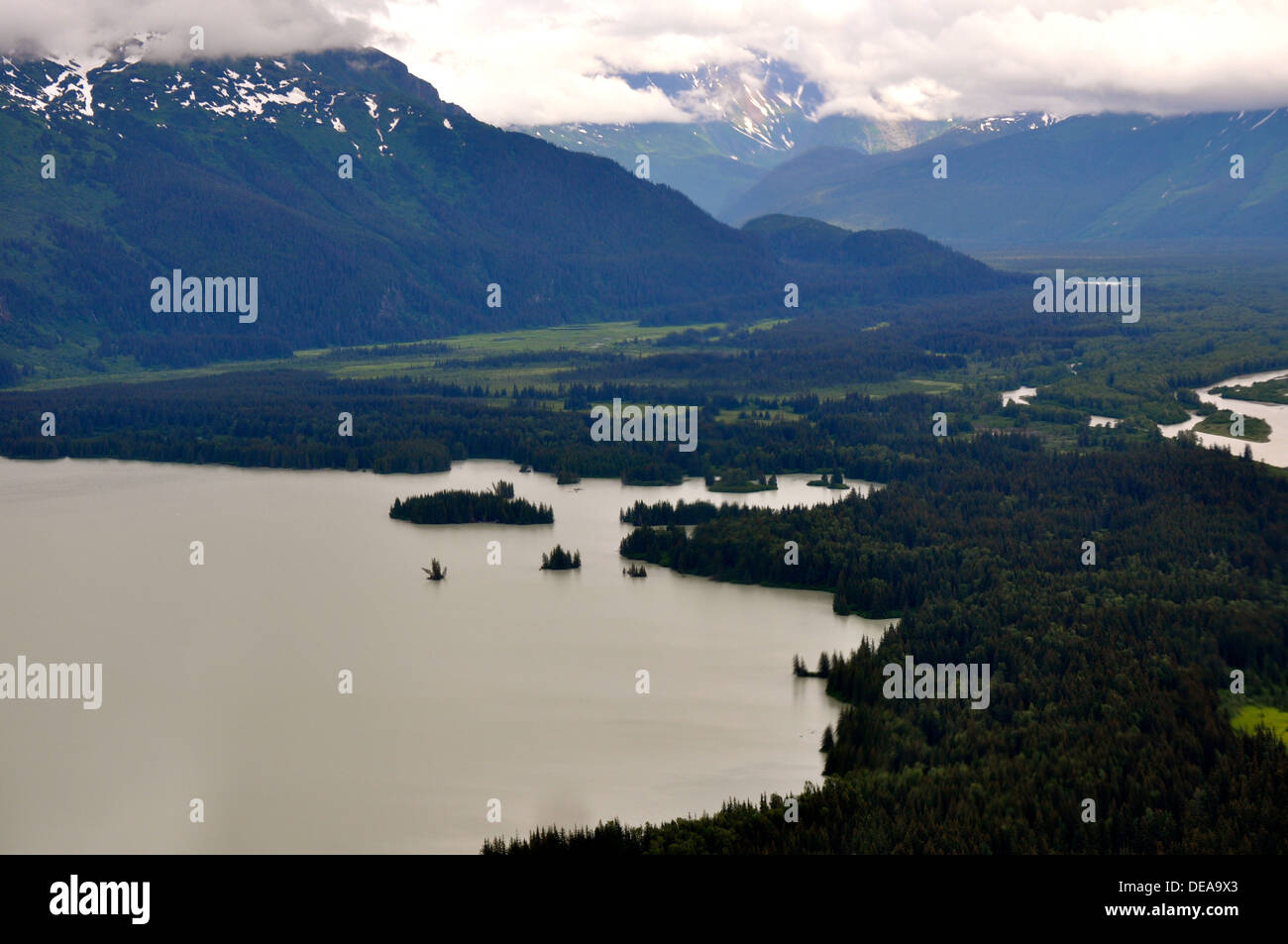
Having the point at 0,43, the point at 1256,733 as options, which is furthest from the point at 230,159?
the point at 1256,733

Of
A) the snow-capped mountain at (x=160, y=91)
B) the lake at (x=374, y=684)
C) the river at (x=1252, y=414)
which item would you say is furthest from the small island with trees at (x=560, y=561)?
the snow-capped mountain at (x=160, y=91)

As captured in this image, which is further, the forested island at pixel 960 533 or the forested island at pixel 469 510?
the forested island at pixel 469 510

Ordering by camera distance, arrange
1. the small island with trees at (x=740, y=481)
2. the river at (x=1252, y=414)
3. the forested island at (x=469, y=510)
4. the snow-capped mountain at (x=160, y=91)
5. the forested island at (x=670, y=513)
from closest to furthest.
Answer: the forested island at (x=670, y=513) → the forested island at (x=469, y=510) → the small island with trees at (x=740, y=481) → the river at (x=1252, y=414) → the snow-capped mountain at (x=160, y=91)

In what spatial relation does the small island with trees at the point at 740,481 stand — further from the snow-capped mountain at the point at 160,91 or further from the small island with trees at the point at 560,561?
the snow-capped mountain at the point at 160,91

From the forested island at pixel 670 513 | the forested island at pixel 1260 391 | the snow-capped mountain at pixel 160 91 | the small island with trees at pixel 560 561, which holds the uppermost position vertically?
the snow-capped mountain at pixel 160 91

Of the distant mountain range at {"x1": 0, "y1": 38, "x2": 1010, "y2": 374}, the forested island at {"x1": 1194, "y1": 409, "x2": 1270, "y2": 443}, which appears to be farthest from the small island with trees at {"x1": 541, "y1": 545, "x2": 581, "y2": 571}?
the distant mountain range at {"x1": 0, "y1": 38, "x2": 1010, "y2": 374}

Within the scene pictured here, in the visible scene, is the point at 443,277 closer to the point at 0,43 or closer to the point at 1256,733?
the point at 0,43

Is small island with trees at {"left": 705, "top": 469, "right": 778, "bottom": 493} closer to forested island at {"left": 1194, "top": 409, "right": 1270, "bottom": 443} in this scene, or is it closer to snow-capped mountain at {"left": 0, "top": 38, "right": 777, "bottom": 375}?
forested island at {"left": 1194, "top": 409, "right": 1270, "bottom": 443}
